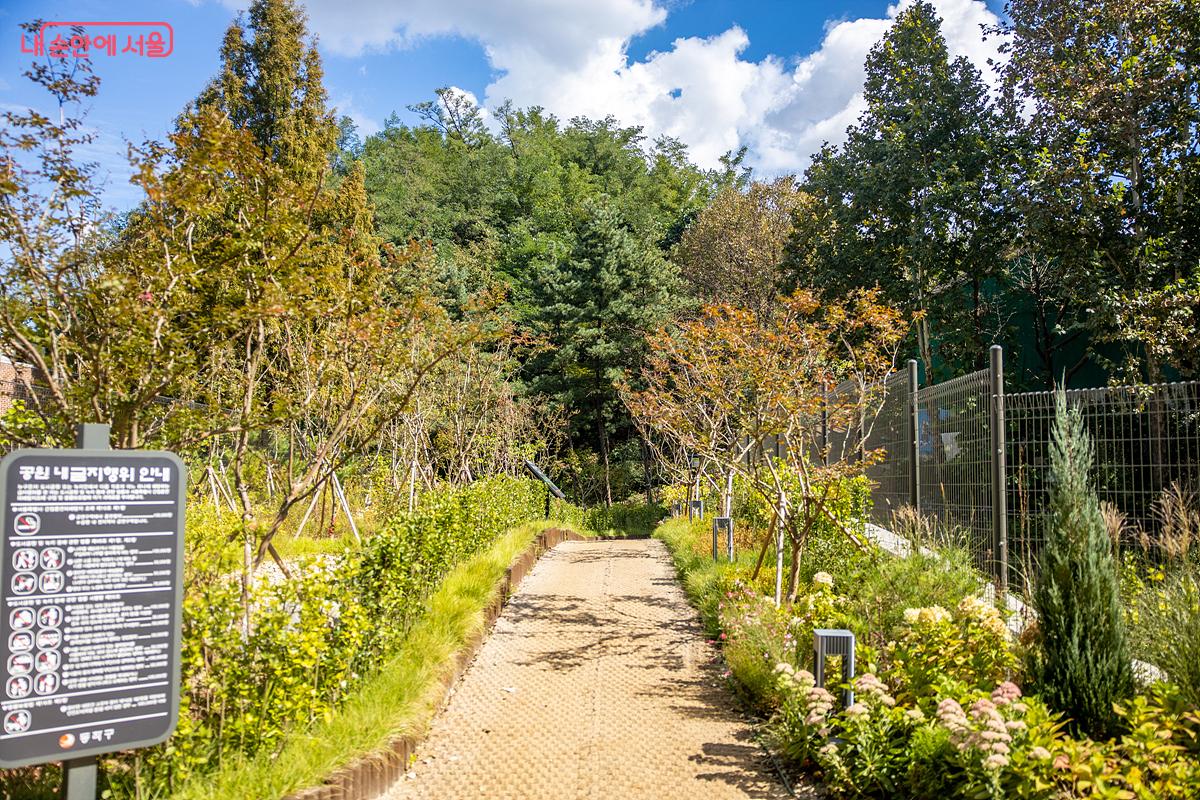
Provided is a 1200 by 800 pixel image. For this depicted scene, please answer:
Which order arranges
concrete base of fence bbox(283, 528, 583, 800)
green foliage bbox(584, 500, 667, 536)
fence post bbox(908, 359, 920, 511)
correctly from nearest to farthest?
concrete base of fence bbox(283, 528, 583, 800) < fence post bbox(908, 359, 920, 511) < green foliage bbox(584, 500, 667, 536)

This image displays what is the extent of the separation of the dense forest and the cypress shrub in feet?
12.5

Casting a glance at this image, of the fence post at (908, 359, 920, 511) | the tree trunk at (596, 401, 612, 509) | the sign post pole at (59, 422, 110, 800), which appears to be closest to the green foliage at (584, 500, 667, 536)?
the tree trunk at (596, 401, 612, 509)

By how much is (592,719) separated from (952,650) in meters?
2.19

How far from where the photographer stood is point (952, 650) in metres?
4.29

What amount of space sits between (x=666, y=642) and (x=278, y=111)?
638 inches

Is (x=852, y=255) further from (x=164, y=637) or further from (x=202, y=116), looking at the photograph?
(x=164, y=637)

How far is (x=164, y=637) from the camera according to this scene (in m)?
2.86

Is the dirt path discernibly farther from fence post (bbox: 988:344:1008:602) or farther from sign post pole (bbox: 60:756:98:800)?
fence post (bbox: 988:344:1008:602)

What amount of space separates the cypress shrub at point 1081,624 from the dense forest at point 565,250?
3820 millimetres

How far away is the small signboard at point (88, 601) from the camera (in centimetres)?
255

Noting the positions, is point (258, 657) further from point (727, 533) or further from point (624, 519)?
point (624, 519)

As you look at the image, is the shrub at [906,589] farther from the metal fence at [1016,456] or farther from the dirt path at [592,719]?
the dirt path at [592,719]

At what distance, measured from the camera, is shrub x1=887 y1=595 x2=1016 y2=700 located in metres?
4.19

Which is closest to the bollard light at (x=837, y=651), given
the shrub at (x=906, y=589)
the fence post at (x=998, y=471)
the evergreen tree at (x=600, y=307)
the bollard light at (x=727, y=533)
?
the shrub at (x=906, y=589)
